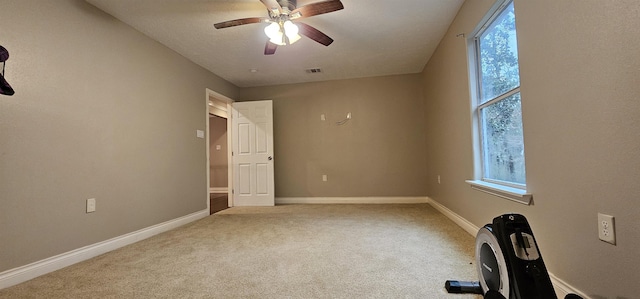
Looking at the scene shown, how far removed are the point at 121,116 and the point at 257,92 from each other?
8.81 feet

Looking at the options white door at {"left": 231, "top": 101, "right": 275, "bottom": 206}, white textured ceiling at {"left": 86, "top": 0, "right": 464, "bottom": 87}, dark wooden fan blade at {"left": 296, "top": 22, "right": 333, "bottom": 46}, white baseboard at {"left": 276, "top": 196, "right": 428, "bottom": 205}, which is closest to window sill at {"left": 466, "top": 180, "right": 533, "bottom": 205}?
white textured ceiling at {"left": 86, "top": 0, "right": 464, "bottom": 87}

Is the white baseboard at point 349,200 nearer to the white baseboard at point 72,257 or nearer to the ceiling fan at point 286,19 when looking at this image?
the white baseboard at point 72,257

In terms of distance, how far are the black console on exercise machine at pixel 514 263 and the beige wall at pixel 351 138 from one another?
3.39 metres

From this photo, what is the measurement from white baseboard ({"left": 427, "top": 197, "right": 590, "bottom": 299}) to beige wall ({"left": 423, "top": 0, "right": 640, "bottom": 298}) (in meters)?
0.04

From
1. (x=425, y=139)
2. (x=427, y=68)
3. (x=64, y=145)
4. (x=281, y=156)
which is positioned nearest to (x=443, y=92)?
(x=427, y=68)

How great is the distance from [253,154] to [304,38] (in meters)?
2.39

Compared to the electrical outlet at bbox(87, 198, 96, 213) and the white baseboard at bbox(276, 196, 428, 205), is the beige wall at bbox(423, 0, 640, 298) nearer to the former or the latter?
the white baseboard at bbox(276, 196, 428, 205)

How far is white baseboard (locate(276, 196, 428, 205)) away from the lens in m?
4.52

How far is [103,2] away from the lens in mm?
2320

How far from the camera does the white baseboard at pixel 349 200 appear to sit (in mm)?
4520

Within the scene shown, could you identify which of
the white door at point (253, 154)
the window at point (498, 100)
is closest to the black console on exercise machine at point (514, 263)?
the window at point (498, 100)

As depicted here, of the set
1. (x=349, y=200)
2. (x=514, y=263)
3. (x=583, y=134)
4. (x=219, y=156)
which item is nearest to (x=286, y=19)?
(x=583, y=134)

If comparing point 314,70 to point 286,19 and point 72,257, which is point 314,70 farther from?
point 72,257

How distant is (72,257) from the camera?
6.89ft
